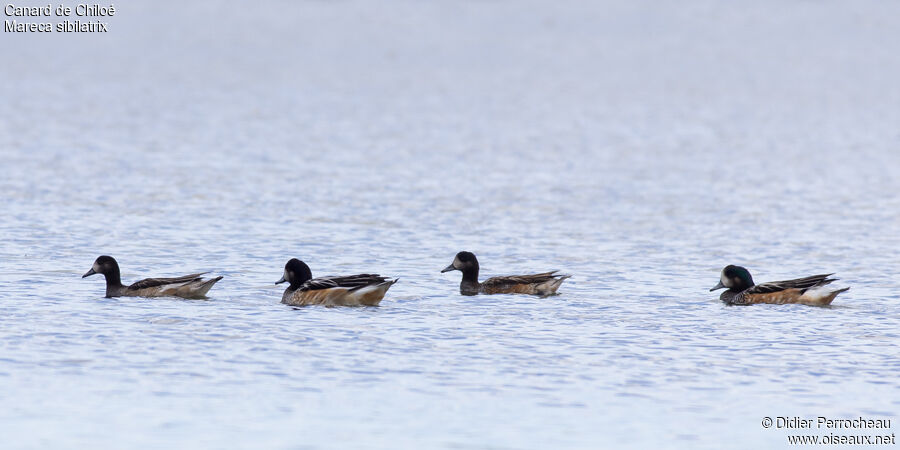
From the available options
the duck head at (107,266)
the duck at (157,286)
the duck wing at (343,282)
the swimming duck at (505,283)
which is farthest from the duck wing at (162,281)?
the swimming duck at (505,283)

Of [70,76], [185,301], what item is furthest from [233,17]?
[185,301]

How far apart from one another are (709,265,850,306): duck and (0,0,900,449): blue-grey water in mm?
323

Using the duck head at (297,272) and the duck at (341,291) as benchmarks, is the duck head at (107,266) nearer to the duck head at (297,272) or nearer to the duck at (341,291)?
the duck head at (297,272)

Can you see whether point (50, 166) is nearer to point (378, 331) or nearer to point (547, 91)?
point (378, 331)

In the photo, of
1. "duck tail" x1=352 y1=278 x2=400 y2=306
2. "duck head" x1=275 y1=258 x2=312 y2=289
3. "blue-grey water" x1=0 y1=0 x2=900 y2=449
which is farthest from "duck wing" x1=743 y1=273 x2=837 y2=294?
"duck head" x1=275 y1=258 x2=312 y2=289

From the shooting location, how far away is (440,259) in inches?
1007

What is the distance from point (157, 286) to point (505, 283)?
514 centimetres

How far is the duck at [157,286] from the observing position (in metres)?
20.2

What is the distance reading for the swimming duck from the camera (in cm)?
2130

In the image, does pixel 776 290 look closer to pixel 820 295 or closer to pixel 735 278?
pixel 820 295

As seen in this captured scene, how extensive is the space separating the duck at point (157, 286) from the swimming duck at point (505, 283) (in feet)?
12.8

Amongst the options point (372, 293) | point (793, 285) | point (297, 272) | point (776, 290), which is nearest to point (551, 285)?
point (372, 293)

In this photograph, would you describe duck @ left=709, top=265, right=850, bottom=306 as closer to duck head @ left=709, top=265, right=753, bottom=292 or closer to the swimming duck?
duck head @ left=709, top=265, right=753, bottom=292

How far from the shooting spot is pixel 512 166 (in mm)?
44188
